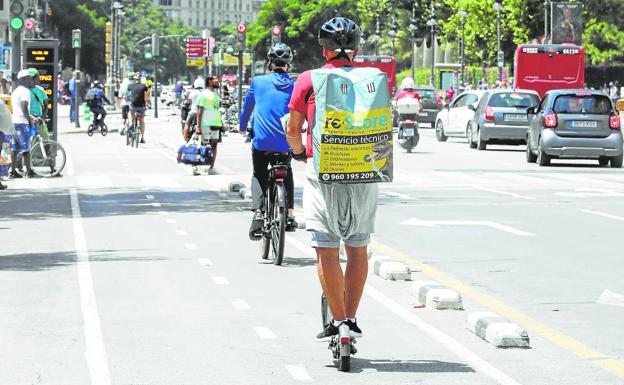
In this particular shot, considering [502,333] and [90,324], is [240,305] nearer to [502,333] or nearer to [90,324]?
[90,324]

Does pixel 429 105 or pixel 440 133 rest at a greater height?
pixel 429 105

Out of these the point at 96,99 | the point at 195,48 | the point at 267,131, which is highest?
the point at 195,48

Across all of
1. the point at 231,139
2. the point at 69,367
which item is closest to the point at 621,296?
the point at 69,367

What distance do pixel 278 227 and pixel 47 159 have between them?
14.3m

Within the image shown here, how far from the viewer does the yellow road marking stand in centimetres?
845

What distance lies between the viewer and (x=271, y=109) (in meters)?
14.0

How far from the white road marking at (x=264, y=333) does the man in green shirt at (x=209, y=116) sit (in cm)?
1648

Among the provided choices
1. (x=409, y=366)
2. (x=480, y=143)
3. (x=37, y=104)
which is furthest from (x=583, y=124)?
(x=409, y=366)

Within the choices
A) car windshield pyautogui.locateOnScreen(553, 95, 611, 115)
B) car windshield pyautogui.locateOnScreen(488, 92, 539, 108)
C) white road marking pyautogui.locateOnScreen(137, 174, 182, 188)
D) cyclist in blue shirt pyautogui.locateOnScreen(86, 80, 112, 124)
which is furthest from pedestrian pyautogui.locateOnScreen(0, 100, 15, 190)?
cyclist in blue shirt pyautogui.locateOnScreen(86, 80, 112, 124)

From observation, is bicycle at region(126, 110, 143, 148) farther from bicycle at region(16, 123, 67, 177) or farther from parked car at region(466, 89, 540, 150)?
bicycle at region(16, 123, 67, 177)

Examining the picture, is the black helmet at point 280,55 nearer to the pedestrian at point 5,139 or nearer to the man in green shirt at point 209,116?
the pedestrian at point 5,139

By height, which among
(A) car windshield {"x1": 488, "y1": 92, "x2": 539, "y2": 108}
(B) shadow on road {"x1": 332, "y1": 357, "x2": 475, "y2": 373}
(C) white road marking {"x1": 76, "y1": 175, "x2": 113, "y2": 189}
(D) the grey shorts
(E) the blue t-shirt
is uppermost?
(E) the blue t-shirt

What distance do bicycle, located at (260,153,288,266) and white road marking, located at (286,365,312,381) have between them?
16.2ft

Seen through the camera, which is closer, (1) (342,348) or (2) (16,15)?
(1) (342,348)
